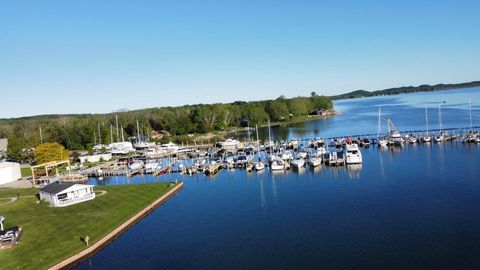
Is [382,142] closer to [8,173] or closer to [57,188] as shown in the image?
[57,188]

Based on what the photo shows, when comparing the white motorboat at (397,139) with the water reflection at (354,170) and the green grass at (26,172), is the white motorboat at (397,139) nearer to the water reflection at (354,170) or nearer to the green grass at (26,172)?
the water reflection at (354,170)

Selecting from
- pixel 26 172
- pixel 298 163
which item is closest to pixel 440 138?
pixel 298 163

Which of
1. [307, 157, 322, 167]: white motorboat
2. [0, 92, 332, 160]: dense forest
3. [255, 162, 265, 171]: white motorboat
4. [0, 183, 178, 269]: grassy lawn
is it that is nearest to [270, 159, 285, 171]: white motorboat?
[255, 162, 265, 171]: white motorboat

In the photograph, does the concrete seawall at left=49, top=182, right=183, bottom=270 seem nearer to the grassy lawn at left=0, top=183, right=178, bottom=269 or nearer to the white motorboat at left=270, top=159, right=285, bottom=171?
the grassy lawn at left=0, top=183, right=178, bottom=269

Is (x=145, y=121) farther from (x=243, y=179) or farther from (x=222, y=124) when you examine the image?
(x=243, y=179)

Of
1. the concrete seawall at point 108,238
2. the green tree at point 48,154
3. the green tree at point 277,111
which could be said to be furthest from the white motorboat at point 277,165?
the green tree at point 277,111

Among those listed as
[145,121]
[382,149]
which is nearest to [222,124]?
[145,121]
